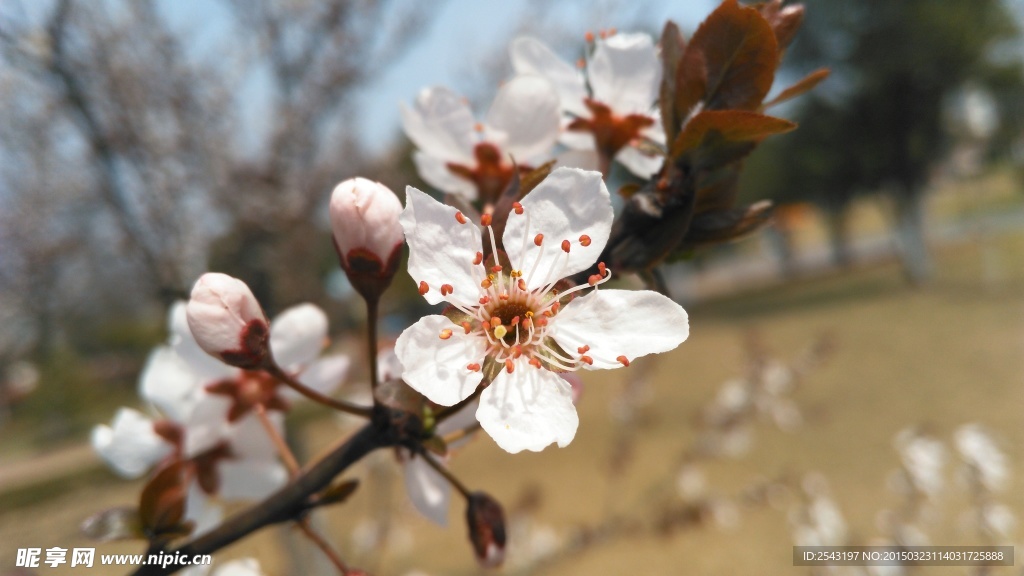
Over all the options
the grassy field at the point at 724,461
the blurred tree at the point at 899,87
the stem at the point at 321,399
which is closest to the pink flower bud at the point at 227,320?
the stem at the point at 321,399

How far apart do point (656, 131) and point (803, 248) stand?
824 inches

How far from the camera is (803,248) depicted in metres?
19.2

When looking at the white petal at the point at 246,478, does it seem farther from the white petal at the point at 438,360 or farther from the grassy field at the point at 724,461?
the white petal at the point at 438,360

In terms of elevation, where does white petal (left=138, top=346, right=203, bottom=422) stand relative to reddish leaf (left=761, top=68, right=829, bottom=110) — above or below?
below

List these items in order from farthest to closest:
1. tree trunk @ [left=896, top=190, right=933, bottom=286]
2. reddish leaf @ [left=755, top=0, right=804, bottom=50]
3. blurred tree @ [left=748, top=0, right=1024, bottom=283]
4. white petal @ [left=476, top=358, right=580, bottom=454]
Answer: tree trunk @ [left=896, top=190, right=933, bottom=286] < blurred tree @ [left=748, top=0, right=1024, bottom=283] < reddish leaf @ [left=755, top=0, right=804, bottom=50] < white petal @ [left=476, top=358, right=580, bottom=454]

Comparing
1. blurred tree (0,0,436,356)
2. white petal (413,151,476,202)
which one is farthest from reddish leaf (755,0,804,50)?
blurred tree (0,0,436,356)

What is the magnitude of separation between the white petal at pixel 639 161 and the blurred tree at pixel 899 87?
8.23 meters

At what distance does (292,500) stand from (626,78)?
0.43 meters

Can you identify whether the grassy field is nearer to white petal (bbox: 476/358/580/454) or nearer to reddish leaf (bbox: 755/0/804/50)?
white petal (bbox: 476/358/580/454)

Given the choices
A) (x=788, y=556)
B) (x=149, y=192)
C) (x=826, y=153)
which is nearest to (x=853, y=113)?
(x=826, y=153)

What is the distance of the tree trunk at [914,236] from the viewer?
777cm

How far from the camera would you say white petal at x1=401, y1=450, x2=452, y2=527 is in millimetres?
504

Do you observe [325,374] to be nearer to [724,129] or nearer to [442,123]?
[442,123]

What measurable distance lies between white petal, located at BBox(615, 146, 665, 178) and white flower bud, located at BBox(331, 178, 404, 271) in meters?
0.21
